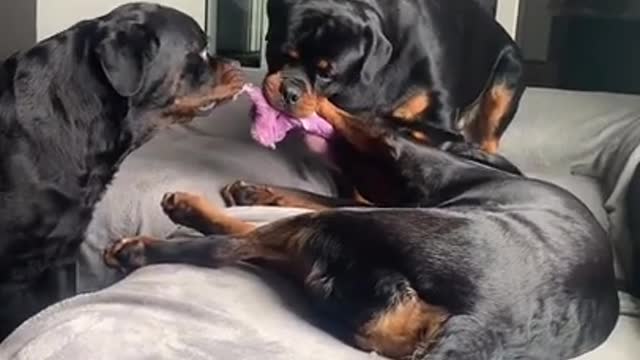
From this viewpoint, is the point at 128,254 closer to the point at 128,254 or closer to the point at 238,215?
the point at 128,254

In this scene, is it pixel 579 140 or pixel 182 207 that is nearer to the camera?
pixel 182 207

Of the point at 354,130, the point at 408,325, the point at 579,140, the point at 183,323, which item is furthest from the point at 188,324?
the point at 579,140

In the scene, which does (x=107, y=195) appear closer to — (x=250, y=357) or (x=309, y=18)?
(x=309, y=18)

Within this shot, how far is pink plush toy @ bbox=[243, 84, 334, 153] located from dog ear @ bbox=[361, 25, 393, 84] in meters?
0.09

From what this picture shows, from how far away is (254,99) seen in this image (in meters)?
1.26

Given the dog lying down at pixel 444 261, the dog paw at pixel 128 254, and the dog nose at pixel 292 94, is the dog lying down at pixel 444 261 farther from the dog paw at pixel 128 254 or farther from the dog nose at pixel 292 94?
the dog nose at pixel 292 94

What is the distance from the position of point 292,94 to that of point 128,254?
0.90 ft

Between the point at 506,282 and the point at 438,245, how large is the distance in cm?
7

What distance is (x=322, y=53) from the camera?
1.20m

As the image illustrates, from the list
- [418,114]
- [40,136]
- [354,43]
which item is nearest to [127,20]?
[40,136]

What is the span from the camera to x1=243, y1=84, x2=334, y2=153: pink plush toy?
1.19 m

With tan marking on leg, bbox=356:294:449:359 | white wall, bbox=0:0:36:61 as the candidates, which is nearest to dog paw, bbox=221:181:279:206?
tan marking on leg, bbox=356:294:449:359

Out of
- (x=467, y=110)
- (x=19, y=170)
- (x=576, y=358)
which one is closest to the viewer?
(x=576, y=358)

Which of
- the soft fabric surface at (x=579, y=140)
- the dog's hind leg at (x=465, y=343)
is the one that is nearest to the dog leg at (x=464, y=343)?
the dog's hind leg at (x=465, y=343)
